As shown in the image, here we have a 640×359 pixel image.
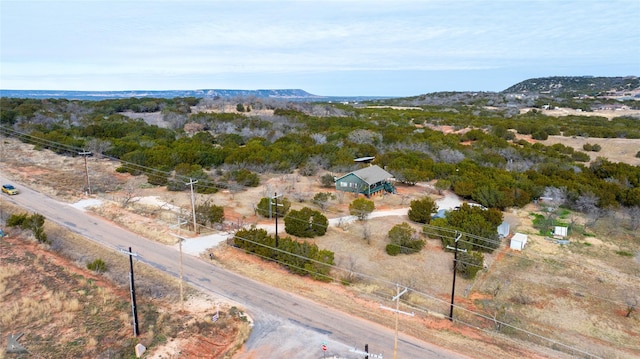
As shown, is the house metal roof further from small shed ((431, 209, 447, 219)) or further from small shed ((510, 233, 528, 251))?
small shed ((510, 233, 528, 251))

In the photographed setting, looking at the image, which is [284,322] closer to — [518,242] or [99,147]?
[518,242]

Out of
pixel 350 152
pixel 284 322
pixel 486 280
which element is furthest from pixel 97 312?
pixel 350 152

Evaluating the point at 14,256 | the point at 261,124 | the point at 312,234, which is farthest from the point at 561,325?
the point at 261,124

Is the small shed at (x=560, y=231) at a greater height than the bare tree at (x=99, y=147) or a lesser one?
lesser

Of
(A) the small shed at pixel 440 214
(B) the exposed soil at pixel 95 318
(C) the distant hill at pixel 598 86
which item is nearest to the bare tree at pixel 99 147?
(B) the exposed soil at pixel 95 318

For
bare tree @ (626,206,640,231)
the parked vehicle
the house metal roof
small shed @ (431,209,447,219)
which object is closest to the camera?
bare tree @ (626,206,640,231)

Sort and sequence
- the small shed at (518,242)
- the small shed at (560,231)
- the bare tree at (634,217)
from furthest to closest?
the bare tree at (634,217), the small shed at (560,231), the small shed at (518,242)

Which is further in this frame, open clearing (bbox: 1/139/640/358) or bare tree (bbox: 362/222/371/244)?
bare tree (bbox: 362/222/371/244)

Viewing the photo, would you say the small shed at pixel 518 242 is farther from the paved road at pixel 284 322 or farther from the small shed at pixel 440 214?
the paved road at pixel 284 322

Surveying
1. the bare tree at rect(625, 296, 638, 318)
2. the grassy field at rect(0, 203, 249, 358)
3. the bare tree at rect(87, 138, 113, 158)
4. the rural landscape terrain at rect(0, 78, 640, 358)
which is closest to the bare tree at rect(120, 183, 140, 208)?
the rural landscape terrain at rect(0, 78, 640, 358)
